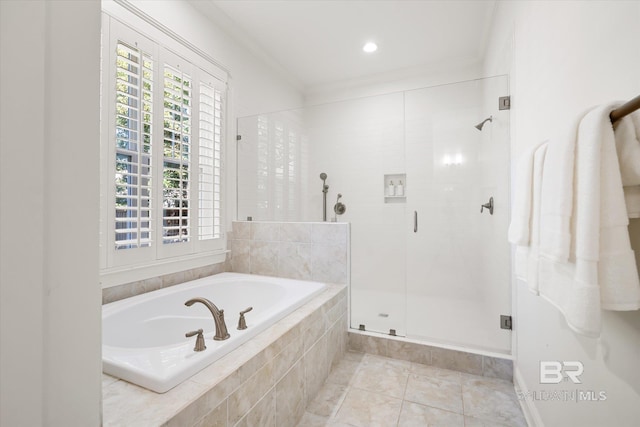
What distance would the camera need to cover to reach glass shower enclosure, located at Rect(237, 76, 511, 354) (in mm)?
2172

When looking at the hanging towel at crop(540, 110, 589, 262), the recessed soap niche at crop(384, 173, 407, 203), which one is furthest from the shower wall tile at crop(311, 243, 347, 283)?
the hanging towel at crop(540, 110, 589, 262)

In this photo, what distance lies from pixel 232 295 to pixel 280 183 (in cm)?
115

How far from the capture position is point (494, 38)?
93.9 inches

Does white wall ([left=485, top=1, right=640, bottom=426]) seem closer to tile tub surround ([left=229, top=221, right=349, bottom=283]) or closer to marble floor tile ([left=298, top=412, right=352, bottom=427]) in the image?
marble floor tile ([left=298, top=412, right=352, bottom=427])

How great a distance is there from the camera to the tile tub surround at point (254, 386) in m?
0.90

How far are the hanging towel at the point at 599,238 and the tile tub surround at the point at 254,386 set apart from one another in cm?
108

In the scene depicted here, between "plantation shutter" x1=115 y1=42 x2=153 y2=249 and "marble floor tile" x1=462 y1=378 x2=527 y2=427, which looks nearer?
"marble floor tile" x1=462 y1=378 x2=527 y2=427

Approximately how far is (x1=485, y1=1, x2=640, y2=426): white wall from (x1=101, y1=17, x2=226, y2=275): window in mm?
2172

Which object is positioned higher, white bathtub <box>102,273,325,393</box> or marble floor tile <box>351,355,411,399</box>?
white bathtub <box>102,273,325,393</box>

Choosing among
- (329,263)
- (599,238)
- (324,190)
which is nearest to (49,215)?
(599,238)

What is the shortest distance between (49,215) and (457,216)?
8.06 ft

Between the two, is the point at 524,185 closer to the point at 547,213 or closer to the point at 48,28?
the point at 547,213

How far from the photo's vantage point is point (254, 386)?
118cm

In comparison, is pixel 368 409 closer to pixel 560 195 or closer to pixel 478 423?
pixel 478 423
